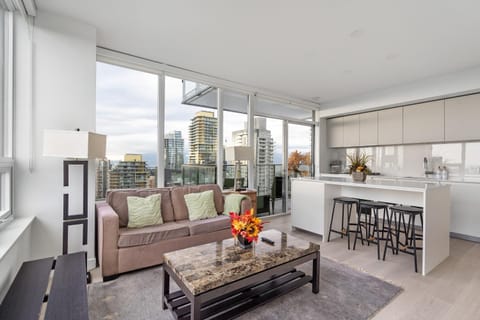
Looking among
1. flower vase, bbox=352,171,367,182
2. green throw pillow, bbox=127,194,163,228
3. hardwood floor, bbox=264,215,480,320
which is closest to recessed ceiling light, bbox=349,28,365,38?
flower vase, bbox=352,171,367,182

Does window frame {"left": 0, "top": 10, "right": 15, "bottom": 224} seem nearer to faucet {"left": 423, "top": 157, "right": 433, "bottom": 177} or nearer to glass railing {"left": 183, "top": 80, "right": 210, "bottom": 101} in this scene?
glass railing {"left": 183, "top": 80, "right": 210, "bottom": 101}

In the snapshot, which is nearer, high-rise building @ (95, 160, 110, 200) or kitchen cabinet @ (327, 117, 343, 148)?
high-rise building @ (95, 160, 110, 200)

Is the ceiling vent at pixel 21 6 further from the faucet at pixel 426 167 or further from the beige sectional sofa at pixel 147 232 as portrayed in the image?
the faucet at pixel 426 167

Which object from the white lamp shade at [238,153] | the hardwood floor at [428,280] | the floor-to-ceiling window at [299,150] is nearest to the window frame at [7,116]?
the white lamp shade at [238,153]

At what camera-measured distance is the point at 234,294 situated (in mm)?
2102

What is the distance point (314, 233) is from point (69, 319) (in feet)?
11.7

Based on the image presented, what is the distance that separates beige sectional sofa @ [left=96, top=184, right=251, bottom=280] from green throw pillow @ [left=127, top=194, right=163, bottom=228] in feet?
0.28

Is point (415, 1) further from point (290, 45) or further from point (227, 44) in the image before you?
point (227, 44)

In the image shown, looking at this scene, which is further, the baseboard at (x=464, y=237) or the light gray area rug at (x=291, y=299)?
the baseboard at (x=464, y=237)

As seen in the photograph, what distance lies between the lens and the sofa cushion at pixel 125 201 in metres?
3.02

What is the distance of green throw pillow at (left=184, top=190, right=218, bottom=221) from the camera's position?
340 centimetres

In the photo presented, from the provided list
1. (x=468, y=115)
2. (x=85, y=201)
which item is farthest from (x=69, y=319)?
(x=468, y=115)

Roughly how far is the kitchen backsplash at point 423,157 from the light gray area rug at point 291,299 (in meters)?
3.56

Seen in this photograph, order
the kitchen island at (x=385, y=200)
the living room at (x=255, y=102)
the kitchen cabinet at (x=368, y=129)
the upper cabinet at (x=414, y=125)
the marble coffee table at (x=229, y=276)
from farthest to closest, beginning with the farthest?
1. the kitchen cabinet at (x=368, y=129)
2. the upper cabinet at (x=414, y=125)
3. the kitchen island at (x=385, y=200)
4. the living room at (x=255, y=102)
5. the marble coffee table at (x=229, y=276)
